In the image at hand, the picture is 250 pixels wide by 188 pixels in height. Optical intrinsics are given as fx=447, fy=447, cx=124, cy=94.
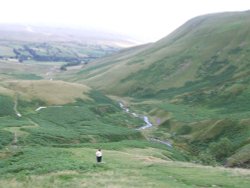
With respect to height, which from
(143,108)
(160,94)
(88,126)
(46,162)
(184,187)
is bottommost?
Result: (184,187)

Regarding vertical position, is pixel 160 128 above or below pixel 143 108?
below

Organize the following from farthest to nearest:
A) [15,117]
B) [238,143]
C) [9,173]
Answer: [15,117]
[238,143]
[9,173]

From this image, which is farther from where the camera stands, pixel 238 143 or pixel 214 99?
pixel 214 99

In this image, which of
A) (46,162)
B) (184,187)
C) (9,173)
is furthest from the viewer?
(46,162)

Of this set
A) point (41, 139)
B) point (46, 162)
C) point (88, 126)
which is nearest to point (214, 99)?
point (88, 126)

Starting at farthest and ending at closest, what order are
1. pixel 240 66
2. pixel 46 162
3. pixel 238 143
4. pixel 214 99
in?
pixel 240 66, pixel 214 99, pixel 238 143, pixel 46 162

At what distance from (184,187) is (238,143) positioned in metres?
61.7

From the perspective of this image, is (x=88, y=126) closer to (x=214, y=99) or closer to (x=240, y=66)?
(x=214, y=99)

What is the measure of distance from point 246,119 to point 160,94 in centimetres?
8405

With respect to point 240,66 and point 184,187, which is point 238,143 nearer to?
point 184,187

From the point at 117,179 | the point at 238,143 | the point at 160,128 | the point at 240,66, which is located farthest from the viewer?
the point at 240,66

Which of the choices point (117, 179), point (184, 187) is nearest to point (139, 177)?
point (117, 179)

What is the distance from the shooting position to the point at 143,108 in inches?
6806

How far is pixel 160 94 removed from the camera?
196875 millimetres
